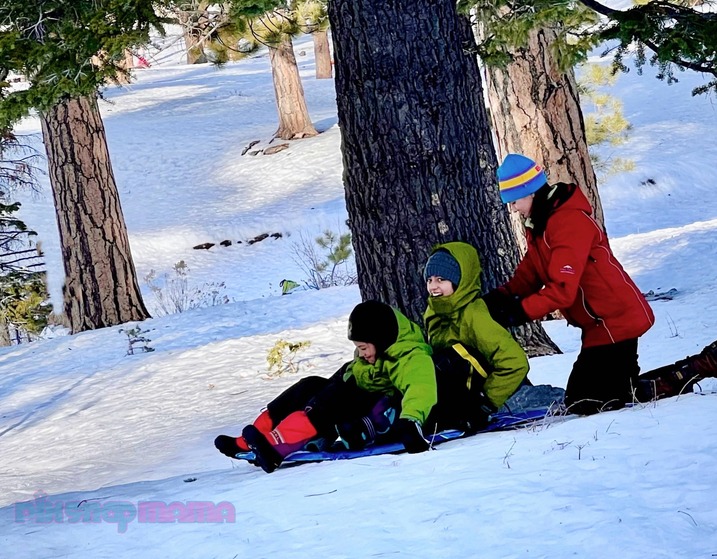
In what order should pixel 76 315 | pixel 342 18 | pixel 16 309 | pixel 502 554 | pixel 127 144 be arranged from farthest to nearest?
1. pixel 127 144
2. pixel 16 309
3. pixel 76 315
4. pixel 342 18
5. pixel 502 554

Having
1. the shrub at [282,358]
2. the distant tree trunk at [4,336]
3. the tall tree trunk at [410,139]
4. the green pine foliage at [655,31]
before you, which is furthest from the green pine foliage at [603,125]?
the tall tree trunk at [410,139]

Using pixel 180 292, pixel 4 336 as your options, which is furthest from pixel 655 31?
pixel 4 336

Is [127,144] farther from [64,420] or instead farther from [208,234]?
[64,420]

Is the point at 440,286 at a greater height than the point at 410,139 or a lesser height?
lesser

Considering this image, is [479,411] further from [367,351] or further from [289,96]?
[289,96]

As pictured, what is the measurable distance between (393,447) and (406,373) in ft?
1.15

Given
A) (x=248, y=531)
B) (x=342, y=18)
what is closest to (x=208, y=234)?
(x=342, y=18)

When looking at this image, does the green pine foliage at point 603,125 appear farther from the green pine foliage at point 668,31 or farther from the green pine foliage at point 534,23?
the green pine foliage at point 668,31

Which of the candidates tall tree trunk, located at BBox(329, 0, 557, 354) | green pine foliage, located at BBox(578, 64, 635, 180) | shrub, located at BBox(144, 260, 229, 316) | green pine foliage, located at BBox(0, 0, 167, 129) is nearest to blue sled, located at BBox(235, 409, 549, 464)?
tall tree trunk, located at BBox(329, 0, 557, 354)

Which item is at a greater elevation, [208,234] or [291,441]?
[291,441]

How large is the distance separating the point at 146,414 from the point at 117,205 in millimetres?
4571

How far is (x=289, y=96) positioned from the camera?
22.7m

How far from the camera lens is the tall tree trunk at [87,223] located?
10.6 meters

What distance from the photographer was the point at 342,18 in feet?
16.5
